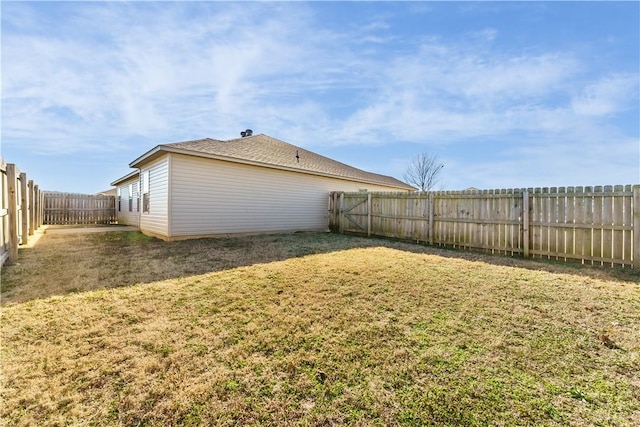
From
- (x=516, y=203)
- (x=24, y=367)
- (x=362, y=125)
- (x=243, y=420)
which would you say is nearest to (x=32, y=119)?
(x=24, y=367)

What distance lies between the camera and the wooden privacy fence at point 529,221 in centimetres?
554

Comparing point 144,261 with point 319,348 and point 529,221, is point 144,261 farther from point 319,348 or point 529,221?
point 529,221

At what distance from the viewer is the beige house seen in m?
8.45

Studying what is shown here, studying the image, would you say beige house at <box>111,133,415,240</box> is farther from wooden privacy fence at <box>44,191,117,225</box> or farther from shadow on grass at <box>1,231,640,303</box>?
wooden privacy fence at <box>44,191,117,225</box>

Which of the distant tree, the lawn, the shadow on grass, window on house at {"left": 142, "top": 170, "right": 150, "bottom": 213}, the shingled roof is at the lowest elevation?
the lawn

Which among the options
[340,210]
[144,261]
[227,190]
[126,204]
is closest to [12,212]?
[144,261]

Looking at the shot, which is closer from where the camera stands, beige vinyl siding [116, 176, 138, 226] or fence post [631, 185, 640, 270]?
fence post [631, 185, 640, 270]

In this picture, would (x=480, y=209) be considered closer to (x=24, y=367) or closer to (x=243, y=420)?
(x=243, y=420)

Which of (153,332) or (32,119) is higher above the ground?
(32,119)

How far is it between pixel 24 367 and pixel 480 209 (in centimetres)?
908

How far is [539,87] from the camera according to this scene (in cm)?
1001

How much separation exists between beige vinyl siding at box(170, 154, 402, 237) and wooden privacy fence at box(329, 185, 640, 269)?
343cm

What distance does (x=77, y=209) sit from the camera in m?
16.2

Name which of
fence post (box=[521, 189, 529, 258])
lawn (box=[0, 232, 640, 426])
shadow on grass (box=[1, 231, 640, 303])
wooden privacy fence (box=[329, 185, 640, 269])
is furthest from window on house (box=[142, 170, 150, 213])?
fence post (box=[521, 189, 529, 258])
